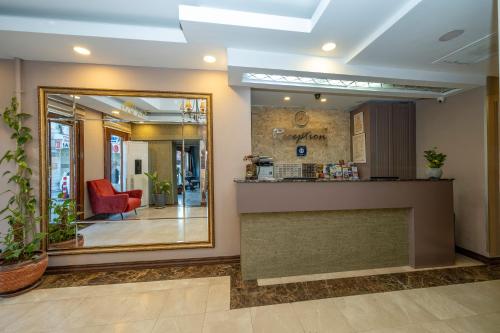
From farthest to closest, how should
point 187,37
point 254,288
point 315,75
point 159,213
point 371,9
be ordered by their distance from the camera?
1. point 159,213
2. point 315,75
3. point 254,288
4. point 187,37
5. point 371,9

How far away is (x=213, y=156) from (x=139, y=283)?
188 centimetres

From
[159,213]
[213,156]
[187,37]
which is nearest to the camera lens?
[187,37]

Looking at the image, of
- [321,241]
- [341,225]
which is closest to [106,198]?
[321,241]

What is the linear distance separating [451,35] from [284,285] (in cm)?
327

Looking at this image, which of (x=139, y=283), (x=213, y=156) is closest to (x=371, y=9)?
(x=213, y=156)

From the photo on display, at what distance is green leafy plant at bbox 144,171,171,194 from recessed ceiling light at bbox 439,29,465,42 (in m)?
3.83

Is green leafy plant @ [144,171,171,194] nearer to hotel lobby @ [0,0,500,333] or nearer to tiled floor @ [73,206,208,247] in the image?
hotel lobby @ [0,0,500,333]

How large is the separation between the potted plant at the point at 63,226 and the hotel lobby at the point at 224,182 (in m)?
0.02

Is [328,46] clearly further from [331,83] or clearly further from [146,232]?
[146,232]

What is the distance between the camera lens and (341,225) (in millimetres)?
2814

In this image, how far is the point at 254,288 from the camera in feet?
8.13

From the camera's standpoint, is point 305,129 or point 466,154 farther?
point 305,129

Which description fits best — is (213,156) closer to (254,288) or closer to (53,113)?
(254,288)

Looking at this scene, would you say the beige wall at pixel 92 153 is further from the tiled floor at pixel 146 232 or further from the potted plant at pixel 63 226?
the tiled floor at pixel 146 232
